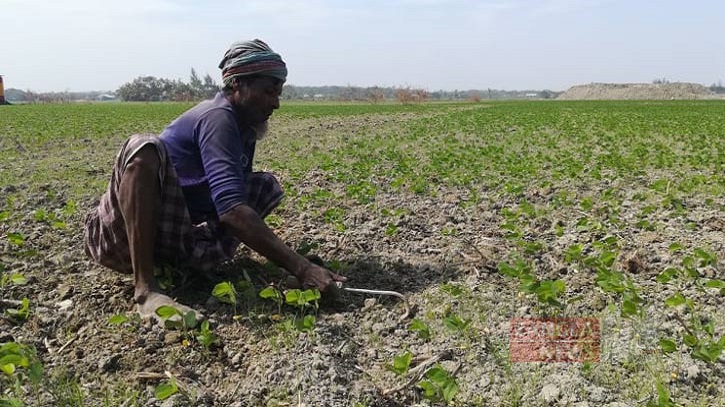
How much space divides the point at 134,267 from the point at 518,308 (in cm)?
187

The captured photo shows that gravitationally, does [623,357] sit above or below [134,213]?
below

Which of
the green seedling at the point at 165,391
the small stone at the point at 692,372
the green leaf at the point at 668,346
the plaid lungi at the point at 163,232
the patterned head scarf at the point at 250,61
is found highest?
the patterned head scarf at the point at 250,61

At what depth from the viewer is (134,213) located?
2.94 metres

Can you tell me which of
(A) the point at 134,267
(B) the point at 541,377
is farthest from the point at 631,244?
(A) the point at 134,267

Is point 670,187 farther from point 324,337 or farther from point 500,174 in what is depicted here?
point 324,337

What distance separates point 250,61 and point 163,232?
0.95 m

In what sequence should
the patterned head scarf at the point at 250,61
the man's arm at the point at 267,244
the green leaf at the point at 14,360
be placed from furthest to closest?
1. the patterned head scarf at the point at 250,61
2. the man's arm at the point at 267,244
3. the green leaf at the point at 14,360

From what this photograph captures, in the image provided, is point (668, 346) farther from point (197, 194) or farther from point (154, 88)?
point (154, 88)

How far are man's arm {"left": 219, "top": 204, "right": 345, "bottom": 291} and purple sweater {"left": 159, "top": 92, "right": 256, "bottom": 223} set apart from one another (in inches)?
2.2

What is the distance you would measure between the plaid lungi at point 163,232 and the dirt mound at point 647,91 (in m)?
88.9

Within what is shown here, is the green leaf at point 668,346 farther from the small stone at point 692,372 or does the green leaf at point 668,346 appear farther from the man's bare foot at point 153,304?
the man's bare foot at point 153,304

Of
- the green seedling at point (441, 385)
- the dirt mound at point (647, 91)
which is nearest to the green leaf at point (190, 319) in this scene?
the green seedling at point (441, 385)

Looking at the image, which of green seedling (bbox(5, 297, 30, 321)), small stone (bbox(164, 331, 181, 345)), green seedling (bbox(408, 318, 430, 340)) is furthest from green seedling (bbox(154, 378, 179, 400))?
green seedling (bbox(5, 297, 30, 321))

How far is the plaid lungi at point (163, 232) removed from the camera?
2973 mm
